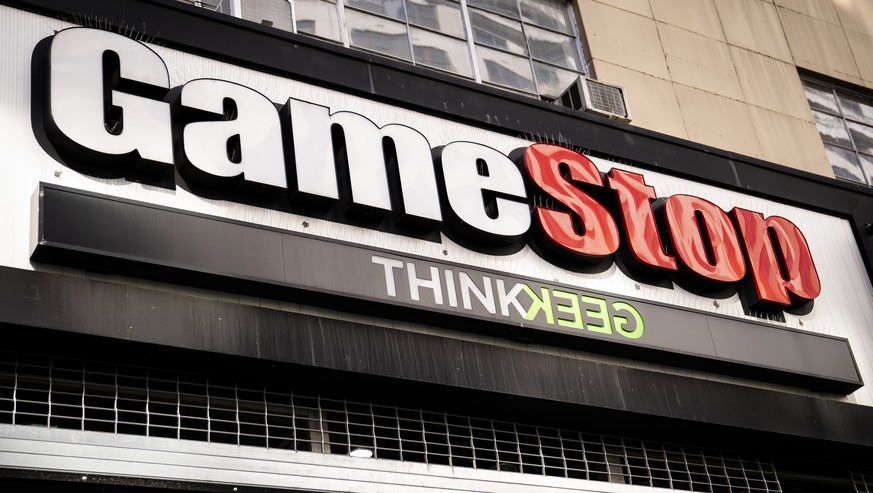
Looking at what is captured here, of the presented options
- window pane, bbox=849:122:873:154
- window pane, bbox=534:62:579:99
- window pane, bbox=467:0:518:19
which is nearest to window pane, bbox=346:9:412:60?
window pane, bbox=467:0:518:19

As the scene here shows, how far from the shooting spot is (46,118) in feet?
26.8

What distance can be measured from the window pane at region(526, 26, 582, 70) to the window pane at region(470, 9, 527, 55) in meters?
0.14

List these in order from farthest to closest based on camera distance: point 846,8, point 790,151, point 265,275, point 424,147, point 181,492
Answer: point 846,8 → point 790,151 → point 424,147 → point 265,275 → point 181,492

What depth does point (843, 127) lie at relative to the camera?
1616cm

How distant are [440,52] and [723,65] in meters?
4.01

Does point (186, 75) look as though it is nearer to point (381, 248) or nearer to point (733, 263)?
point (381, 248)

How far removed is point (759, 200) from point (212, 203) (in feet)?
21.1

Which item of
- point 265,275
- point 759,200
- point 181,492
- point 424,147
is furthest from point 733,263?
point 181,492

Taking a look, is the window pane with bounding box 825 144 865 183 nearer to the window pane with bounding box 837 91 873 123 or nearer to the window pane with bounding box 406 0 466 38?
the window pane with bounding box 837 91 873 123

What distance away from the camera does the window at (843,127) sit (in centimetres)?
1577

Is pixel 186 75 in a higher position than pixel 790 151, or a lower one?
lower

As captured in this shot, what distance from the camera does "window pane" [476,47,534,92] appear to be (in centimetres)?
1324

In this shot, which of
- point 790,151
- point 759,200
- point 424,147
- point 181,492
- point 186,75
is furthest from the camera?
point 790,151

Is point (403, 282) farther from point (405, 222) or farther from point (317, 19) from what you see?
point (317, 19)
